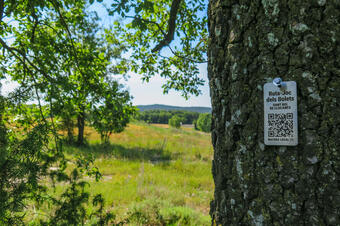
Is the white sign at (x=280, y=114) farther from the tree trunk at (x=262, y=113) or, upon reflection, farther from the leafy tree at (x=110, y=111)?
the leafy tree at (x=110, y=111)

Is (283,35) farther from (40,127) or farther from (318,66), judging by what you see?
(40,127)

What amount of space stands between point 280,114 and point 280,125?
5 cm

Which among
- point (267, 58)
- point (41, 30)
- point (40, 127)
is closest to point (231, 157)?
point (267, 58)

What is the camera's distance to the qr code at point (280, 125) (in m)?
0.99

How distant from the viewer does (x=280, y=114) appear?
1.02 metres

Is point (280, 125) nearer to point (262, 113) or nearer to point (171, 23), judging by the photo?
point (262, 113)

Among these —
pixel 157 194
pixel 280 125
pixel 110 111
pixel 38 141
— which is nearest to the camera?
pixel 280 125

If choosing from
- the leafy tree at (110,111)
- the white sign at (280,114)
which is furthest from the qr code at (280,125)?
the leafy tree at (110,111)

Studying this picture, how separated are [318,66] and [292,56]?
0.11 metres

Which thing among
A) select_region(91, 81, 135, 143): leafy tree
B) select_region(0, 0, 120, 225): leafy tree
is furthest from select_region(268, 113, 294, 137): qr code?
select_region(91, 81, 135, 143): leafy tree

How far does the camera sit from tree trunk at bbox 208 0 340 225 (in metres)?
0.93

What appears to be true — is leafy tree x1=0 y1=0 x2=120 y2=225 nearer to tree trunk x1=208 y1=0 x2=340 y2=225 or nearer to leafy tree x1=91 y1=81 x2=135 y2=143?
leafy tree x1=91 y1=81 x2=135 y2=143

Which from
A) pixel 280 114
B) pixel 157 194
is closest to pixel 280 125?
pixel 280 114

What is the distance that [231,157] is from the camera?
3.87ft
